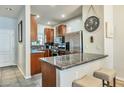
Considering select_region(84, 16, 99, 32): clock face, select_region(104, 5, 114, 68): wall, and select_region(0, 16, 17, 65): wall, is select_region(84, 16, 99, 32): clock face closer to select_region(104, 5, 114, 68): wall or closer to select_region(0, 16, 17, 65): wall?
select_region(104, 5, 114, 68): wall

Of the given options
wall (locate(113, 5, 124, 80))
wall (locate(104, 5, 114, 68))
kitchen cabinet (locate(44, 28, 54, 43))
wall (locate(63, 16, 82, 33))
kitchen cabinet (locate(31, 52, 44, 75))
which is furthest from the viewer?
kitchen cabinet (locate(44, 28, 54, 43))

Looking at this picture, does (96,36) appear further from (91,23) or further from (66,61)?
(66,61)

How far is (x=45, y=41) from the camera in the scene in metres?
7.42

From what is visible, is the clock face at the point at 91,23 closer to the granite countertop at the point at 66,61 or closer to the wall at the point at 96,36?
the wall at the point at 96,36

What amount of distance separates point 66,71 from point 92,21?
2264 mm

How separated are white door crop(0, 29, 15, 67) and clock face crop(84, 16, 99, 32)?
4013mm

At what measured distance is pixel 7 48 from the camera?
5570 mm

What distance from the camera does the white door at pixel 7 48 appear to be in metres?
5.42

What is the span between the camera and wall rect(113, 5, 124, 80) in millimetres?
3293

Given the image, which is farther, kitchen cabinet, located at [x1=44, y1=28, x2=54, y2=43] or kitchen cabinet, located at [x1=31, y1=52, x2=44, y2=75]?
kitchen cabinet, located at [x1=44, y1=28, x2=54, y2=43]

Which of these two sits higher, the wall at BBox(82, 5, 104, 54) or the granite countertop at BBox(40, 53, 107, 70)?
the wall at BBox(82, 5, 104, 54)

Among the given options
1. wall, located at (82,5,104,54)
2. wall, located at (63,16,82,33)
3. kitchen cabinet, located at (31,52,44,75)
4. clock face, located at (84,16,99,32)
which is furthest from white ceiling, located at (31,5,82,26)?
kitchen cabinet, located at (31,52,44,75)

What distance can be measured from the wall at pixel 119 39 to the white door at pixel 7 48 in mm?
4873
